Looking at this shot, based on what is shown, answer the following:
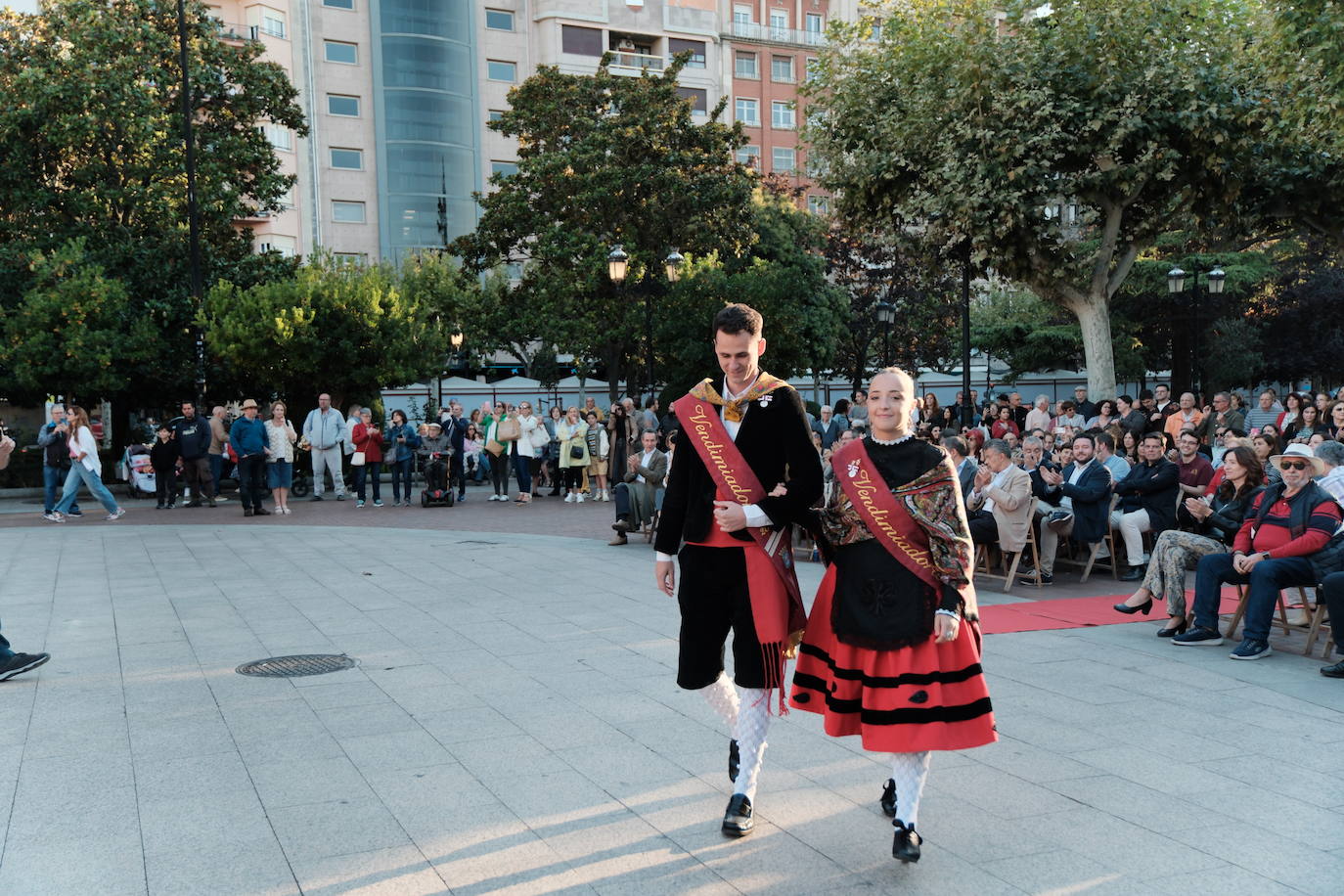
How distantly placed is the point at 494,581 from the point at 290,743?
5186mm

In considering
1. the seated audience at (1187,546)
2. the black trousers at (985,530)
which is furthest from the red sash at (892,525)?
the black trousers at (985,530)

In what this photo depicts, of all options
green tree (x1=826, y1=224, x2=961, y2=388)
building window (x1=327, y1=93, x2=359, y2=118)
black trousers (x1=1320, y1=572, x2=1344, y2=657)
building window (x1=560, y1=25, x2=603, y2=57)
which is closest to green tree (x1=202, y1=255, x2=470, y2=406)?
black trousers (x1=1320, y1=572, x2=1344, y2=657)

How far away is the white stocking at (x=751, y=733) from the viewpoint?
4281mm

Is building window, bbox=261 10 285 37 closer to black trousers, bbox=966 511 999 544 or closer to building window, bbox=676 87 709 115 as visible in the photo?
building window, bbox=676 87 709 115

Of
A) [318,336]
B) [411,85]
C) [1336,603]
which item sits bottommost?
[1336,603]

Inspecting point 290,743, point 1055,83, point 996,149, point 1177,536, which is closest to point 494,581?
point 290,743

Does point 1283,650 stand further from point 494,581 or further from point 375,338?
point 375,338

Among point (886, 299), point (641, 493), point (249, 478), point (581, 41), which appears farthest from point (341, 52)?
point (641, 493)

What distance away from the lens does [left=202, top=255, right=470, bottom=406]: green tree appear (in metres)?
23.0

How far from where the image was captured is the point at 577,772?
16.3 ft

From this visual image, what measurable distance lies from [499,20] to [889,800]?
5674cm

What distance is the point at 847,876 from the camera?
3867mm

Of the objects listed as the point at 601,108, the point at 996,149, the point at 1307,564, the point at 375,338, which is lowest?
the point at 1307,564

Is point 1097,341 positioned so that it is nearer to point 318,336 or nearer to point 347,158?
point 318,336
